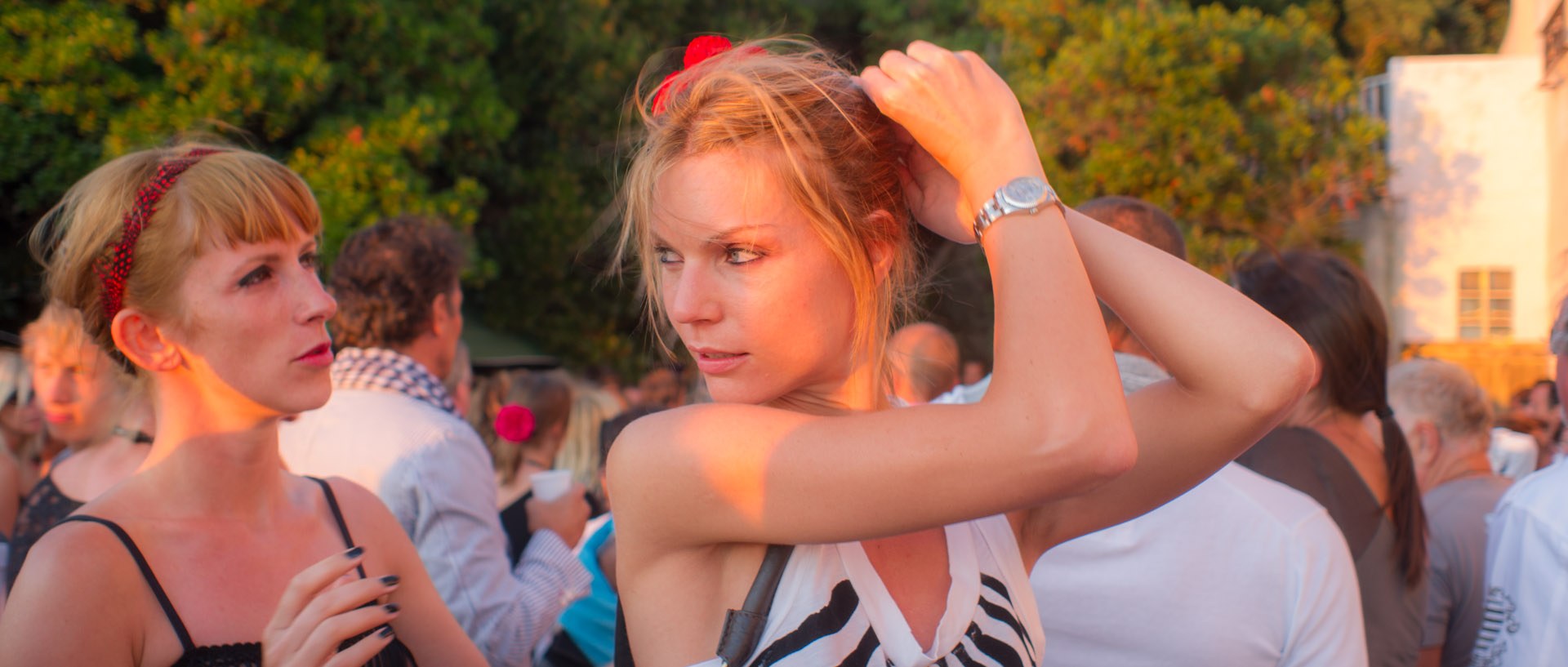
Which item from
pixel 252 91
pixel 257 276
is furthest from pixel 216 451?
pixel 252 91

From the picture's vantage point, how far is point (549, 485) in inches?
153

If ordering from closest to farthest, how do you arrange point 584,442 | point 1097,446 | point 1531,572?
1. point 1097,446
2. point 1531,572
3. point 584,442

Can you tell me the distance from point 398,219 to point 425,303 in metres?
0.35

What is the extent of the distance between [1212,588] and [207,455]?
6.47ft

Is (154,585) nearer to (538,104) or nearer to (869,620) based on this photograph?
(869,620)

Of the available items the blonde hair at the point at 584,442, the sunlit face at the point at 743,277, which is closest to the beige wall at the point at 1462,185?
the blonde hair at the point at 584,442

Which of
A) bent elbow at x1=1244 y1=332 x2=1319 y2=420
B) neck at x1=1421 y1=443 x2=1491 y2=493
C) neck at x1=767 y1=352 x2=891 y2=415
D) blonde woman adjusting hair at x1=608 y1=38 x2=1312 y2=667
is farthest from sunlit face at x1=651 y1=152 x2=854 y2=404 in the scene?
neck at x1=1421 y1=443 x2=1491 y2=493

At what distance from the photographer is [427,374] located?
3535 millimetres

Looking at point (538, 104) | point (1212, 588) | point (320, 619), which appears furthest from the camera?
point (538, 104)

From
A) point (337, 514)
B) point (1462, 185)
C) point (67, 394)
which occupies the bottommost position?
point (1462, 185)

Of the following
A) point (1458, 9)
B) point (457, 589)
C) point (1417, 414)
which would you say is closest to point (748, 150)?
point (457, 589)

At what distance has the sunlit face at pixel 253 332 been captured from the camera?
2010 millimetres

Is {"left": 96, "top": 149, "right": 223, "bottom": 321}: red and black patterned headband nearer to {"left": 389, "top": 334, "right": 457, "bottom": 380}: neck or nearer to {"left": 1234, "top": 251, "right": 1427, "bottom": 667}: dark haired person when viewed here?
{"left": 389, "top": 334, "right": 457, "bottom": 380}: neck

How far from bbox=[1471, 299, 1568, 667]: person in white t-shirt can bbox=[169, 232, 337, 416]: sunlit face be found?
2594 millimetres
